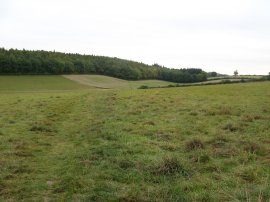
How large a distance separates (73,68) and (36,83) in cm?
2881

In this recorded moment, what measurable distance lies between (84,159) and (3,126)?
9.84 meters

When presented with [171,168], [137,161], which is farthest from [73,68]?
[171,168]

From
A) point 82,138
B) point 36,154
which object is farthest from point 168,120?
point 36,154

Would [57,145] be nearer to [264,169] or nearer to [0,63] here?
[264,169]

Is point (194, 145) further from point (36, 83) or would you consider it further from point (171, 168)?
point (36, 83)

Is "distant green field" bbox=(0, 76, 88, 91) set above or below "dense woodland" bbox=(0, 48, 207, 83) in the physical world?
below

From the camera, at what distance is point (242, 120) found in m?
19.2

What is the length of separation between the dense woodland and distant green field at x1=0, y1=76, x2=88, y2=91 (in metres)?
5.61

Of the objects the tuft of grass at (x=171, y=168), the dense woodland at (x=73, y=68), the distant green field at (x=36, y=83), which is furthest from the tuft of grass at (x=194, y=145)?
the dense woodland at (x=73, y=68)

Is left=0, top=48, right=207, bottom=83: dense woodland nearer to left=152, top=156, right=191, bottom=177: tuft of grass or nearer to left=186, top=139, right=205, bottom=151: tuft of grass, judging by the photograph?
left=186, top=139, right=205, bottom=151: tuft of grass

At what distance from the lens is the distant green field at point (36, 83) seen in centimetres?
8787

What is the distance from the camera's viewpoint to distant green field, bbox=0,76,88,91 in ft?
288

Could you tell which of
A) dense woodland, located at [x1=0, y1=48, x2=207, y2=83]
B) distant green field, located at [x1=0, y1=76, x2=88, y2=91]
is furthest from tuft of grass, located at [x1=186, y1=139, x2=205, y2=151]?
dense woodland, located at [x1=0, y1=48, x2=207, y2=83]

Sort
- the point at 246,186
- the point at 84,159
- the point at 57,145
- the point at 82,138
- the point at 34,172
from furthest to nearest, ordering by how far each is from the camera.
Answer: the point at 82,138 → the point at 57,145 → the point at 84,159 → the point at 34,172 → the point at 246,186
